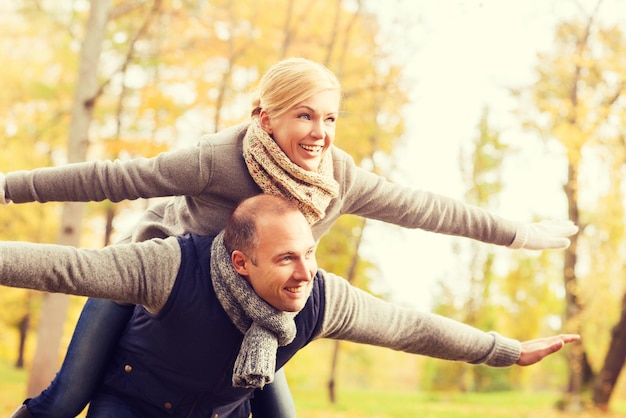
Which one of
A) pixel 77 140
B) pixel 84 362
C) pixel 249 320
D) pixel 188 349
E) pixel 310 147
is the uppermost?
pixel 77 140

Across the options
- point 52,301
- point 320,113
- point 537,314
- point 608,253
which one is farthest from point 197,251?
point 537,314

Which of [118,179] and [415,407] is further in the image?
[415,407]

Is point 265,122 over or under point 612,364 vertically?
over

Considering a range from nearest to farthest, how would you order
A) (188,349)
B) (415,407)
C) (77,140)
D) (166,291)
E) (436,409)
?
1. (166,291)
2. (188,349)
3. (77,140)
4. (436,409)
5. (415,407)

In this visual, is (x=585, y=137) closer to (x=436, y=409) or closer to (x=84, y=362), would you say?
(x=436, y=409)

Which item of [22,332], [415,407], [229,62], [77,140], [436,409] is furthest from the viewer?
[22,332]

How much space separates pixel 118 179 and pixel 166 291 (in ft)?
1.69

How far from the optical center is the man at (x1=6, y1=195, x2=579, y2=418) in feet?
7.08

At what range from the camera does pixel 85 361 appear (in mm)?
2648

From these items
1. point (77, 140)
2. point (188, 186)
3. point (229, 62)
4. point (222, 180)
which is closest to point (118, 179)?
point (188, 186)

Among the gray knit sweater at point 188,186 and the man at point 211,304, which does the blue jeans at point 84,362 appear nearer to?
the man at point 211,304

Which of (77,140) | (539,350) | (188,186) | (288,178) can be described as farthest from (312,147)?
(77,140)

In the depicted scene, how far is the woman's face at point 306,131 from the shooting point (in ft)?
8.13

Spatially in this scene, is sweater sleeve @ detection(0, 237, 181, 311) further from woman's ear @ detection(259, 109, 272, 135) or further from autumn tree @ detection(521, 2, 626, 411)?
autumn tree @ detection(521, 2, 626, 411)
